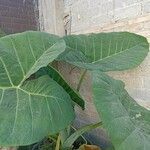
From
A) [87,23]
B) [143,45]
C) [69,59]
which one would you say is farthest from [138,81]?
[87,23]

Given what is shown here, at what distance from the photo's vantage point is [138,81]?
166 centimetres

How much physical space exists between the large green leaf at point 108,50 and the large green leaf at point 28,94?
318mm

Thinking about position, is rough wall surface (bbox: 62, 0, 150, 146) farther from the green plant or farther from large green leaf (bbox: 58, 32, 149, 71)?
the green plant

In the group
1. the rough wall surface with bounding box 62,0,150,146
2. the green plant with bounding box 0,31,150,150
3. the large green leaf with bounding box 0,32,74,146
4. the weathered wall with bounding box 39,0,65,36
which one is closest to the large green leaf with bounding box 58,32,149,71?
the rough wall surface with bounding box 62,0,150,146

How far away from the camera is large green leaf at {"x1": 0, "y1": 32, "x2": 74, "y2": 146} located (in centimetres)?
111

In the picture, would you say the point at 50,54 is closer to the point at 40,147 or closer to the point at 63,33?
the point at 40,147

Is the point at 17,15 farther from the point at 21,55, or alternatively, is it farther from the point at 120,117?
the point at 120,117

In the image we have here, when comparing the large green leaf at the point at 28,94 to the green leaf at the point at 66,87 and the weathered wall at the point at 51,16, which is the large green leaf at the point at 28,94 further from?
the weathered wall at the point at 51,16

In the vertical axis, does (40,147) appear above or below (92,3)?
below

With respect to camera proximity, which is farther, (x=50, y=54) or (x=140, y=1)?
(x=140, y=1)

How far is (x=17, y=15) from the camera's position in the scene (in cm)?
225

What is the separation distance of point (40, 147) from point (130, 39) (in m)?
0.74

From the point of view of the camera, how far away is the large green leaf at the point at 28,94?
1.11m

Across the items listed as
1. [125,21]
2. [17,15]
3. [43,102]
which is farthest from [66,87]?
[17,15]
